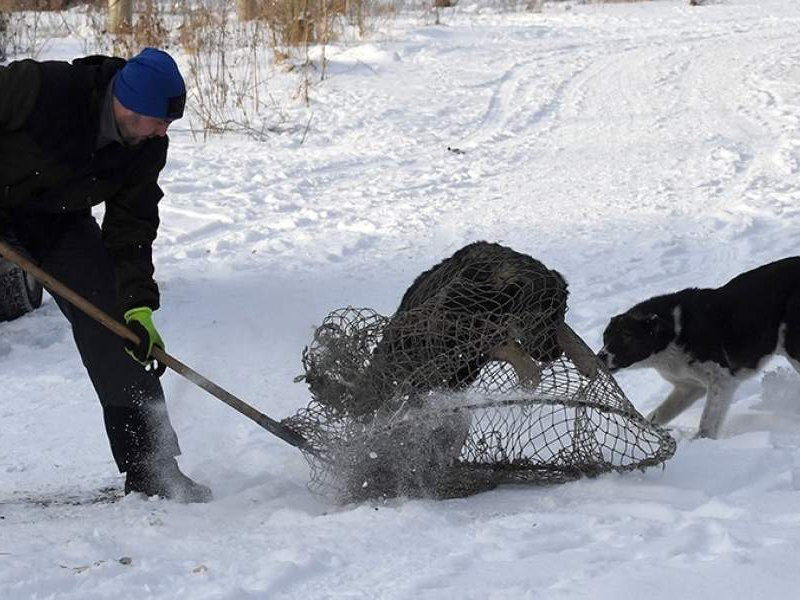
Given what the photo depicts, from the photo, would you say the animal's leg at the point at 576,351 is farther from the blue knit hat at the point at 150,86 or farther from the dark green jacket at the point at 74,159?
the blue knit hat at the point at 150,86

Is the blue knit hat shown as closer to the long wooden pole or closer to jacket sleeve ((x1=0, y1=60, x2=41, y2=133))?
jacket sleeve ((x1=0, y1=60, x2=41, y2=133))

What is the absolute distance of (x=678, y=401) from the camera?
19.1 ft

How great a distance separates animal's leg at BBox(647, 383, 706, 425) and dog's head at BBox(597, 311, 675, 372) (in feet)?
1.02

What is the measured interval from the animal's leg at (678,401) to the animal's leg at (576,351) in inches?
56.1

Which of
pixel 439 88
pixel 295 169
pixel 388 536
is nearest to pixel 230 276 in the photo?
pixel 295 169

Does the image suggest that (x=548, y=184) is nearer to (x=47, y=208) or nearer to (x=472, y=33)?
(x=47, y=208)

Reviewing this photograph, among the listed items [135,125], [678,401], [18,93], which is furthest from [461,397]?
[678,401]

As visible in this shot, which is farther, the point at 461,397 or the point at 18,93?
the point at 461,397

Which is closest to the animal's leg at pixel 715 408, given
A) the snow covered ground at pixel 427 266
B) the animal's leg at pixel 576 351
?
the snow covered ground at pixel 427 266

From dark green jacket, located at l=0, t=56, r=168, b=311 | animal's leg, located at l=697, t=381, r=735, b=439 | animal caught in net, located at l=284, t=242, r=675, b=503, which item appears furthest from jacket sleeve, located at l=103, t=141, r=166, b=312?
animal's leg, located at l=697, t=381, r=735, b=439

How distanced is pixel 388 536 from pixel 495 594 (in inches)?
24.7

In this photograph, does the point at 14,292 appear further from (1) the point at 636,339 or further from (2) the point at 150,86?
(1) the point at 636,339

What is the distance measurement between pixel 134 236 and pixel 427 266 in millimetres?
3651

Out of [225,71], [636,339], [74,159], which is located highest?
[74,159]
